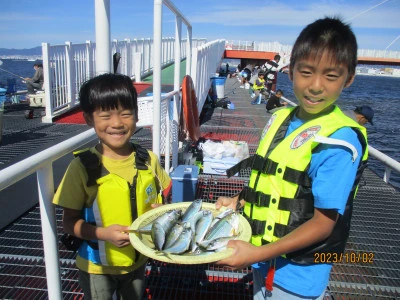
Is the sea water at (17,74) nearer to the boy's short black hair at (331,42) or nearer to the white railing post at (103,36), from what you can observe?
the white railing post at (103,36)

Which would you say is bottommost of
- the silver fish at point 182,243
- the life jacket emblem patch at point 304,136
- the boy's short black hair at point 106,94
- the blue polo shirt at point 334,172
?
the silver fish at point 182,243

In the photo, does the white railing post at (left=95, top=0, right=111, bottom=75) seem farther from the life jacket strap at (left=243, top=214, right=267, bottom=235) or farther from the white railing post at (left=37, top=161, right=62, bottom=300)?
the life jacket strap at (left=243, top=214, right=267, bottom=235)

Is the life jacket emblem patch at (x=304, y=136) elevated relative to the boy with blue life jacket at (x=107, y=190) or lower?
elevated

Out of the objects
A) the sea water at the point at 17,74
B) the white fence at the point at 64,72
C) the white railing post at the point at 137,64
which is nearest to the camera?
the white fence at the point at 64,72

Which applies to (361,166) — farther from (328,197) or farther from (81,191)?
(81,191)

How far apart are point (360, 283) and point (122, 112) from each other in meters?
2.93

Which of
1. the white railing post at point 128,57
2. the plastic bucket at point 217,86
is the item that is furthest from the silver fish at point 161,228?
the white railing post at point 128,57

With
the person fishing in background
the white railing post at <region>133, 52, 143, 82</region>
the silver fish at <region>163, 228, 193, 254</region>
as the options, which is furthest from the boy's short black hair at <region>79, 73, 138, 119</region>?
the white railing post at <region>133, 52, 143, 82</region>

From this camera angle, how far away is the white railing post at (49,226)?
1672 mm

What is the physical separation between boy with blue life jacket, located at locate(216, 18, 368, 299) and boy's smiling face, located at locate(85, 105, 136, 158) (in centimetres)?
83

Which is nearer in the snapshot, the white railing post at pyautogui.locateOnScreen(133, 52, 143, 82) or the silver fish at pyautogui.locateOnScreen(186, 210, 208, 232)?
the silver fish at pyautogui.locateOnScreen(186, 210, 208, 232)

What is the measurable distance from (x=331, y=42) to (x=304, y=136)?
0.49m

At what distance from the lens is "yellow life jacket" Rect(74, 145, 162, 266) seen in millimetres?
1925

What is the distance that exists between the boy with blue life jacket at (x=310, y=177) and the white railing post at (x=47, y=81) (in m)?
8.65
